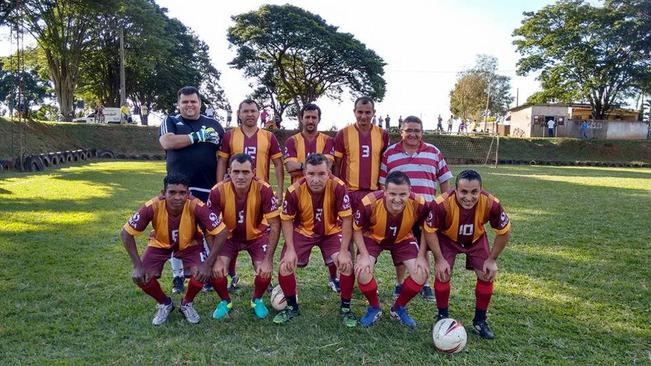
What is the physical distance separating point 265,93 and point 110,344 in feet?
127

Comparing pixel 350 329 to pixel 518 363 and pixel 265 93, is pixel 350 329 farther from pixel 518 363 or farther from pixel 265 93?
pixel 265 93

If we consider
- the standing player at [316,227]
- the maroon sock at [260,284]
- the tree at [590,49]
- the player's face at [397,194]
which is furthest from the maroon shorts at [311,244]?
the tree at [590,49]

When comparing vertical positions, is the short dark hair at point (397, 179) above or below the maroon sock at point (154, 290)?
above

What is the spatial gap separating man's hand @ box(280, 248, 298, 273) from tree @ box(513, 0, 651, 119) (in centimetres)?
3993

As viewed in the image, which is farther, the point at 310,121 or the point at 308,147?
the point at 308,147

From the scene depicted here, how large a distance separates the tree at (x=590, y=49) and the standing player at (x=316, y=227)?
39.4m

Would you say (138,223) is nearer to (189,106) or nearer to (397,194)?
(189,106)

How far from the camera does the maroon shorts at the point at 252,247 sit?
4.56 m

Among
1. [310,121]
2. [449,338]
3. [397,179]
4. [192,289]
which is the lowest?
[449,338]

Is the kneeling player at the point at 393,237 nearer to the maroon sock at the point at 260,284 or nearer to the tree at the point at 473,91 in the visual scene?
the maroon sock at the point at 260,284

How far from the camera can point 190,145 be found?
15.9 ft

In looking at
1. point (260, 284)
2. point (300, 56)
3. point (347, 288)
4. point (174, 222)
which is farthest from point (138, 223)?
point (300, 56)

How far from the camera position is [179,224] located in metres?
4.30

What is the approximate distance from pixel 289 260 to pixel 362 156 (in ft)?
4.80
